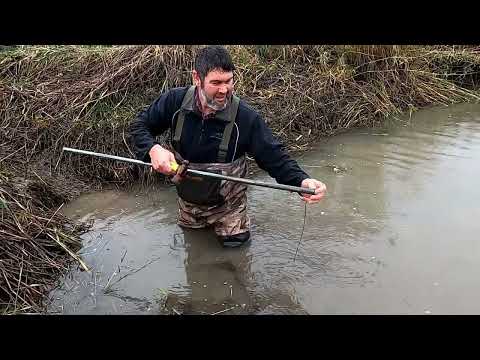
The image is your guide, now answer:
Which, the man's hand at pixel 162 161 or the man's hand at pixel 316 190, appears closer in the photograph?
the man's hand at pixel 316 190

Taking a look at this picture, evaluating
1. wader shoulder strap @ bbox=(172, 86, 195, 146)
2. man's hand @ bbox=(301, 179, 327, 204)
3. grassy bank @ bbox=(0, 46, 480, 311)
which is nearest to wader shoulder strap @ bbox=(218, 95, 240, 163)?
wader shoulder strap @ bbox=(172, 86, 195, 146)

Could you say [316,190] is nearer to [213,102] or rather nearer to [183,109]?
[213,102]

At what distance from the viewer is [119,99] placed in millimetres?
4922

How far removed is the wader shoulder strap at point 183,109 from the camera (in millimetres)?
3059

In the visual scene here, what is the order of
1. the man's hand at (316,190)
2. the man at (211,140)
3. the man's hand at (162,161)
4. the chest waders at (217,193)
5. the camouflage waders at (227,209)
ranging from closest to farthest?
the man's hand at (316,190)
the man's hand at (162,161)
the man at (211,140)
the chest waders at (217,193)
the camouflage waders at (227,209)

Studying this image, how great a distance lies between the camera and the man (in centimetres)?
294

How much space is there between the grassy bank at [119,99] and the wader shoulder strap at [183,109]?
0.95m

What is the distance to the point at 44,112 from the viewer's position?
4719mm

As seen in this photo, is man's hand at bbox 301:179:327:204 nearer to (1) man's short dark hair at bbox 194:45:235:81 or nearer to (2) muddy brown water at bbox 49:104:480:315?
(2) muddy brown water at bbox 49:104:480:315

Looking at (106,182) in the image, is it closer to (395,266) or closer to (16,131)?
(16,131)

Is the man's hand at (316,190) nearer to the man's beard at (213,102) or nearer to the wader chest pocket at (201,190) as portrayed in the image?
the wader chest pocket at (201,190)

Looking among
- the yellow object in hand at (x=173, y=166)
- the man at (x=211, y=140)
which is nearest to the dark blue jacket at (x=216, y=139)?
the man at (x=211, y=140)

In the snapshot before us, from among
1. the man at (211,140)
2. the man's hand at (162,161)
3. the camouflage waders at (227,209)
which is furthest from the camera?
the camouflage waders at (227,209)

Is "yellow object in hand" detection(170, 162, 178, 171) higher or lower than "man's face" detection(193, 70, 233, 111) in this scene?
lower
